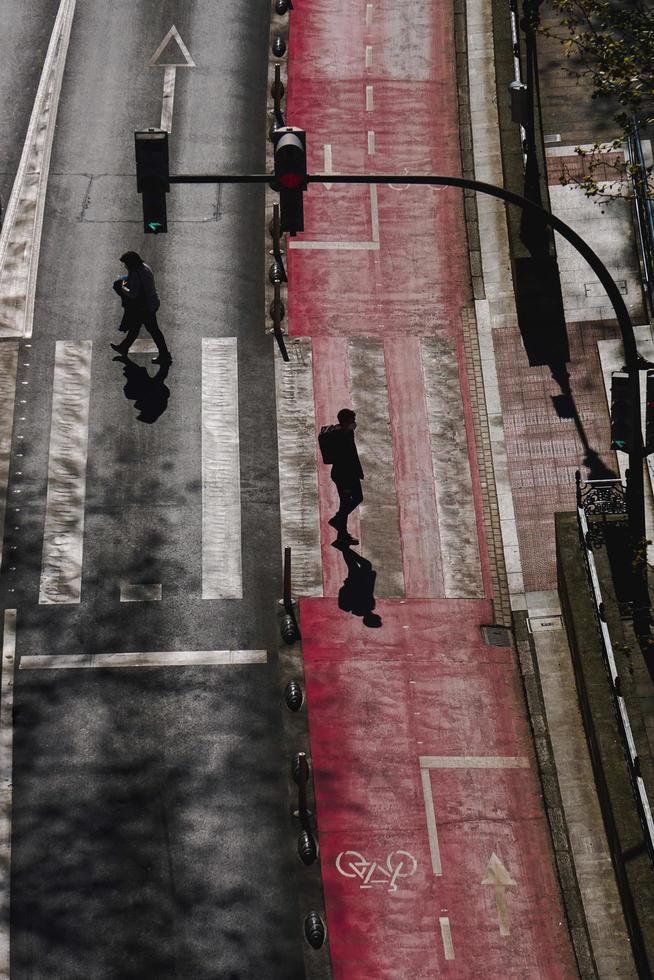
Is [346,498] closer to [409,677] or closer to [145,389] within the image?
[409,677]

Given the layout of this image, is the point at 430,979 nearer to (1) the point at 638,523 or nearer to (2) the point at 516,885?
(2) the point at 516,885

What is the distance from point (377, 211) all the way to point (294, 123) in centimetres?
293

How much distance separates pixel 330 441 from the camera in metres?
23.2

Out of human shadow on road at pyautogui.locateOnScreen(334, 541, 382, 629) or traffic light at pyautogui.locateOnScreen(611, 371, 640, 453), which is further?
human shadow on road at pyautogui.locateOnScreen(334, 541, 382, 629)

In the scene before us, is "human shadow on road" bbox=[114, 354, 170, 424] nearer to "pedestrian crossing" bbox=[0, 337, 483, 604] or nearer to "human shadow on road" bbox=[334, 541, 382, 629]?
"pedestrian crossing" bbox=[0, 337, 483, 604]

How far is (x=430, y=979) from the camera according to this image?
20094 millimetres

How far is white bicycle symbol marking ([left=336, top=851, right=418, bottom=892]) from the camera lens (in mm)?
20969

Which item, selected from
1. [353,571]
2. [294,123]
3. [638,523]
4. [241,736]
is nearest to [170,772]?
[241,736]

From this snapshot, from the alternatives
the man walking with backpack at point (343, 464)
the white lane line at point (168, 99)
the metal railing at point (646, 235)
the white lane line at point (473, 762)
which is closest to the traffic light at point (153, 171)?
the man walking with backpack at point (343, 464)

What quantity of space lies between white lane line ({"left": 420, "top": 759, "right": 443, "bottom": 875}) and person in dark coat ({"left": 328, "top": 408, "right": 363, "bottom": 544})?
4.09 m

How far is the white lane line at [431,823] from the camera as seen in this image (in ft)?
69.3

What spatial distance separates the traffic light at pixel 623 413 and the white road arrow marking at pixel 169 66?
1347 cm

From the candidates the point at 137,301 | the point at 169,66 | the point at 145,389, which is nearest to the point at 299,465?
the point at 145,389

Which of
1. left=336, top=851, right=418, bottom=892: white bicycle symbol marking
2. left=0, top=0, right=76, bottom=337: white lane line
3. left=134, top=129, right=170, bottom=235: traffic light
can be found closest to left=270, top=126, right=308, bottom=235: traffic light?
left=134, top=129, right=170, bottom=235: traffic light
